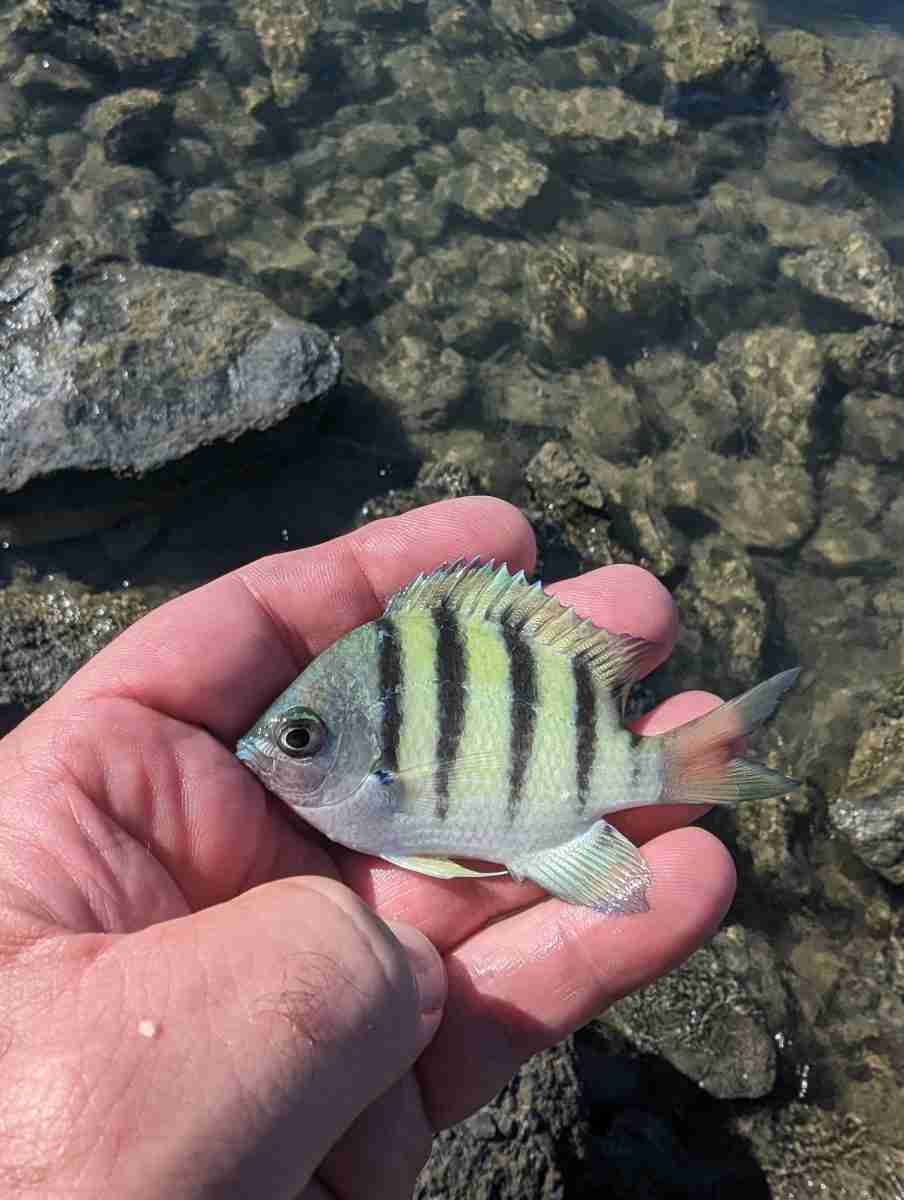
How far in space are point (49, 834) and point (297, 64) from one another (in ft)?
27.5

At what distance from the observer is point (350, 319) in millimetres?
7117

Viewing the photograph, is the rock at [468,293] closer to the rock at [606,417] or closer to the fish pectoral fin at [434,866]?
the rock at [606,417]

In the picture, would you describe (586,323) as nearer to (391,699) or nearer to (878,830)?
(878,830)

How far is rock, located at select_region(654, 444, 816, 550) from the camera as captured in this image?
6.61 m

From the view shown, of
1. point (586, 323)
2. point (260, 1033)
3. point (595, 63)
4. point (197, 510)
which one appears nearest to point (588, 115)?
point (595, 63)

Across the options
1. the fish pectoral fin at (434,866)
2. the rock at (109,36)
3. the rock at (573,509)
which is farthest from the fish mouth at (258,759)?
the rock at (109,36)

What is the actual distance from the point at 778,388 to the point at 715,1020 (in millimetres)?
4667

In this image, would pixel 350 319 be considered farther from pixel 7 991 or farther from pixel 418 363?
pixel 7 991

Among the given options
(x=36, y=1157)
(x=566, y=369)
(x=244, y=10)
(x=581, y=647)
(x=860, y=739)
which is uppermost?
(x=244, y=10)

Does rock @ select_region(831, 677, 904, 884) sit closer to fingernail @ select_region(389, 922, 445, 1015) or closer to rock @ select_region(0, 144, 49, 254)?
fingernail @ select_region(389, 922, 445, 1015)

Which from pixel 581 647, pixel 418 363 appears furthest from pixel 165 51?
pixel 581 647

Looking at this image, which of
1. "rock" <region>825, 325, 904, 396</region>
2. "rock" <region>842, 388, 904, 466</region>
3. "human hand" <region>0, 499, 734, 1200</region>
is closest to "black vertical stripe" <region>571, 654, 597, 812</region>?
"human hand" <region>0, 499, 734, 1200</region>

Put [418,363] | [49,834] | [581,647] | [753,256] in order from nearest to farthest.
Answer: [49,834] → [581,647] → [418,363] → [753,256]

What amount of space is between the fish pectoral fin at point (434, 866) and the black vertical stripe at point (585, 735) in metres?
0.40
